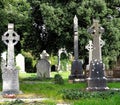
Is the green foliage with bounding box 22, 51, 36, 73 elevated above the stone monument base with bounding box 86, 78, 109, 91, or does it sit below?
above

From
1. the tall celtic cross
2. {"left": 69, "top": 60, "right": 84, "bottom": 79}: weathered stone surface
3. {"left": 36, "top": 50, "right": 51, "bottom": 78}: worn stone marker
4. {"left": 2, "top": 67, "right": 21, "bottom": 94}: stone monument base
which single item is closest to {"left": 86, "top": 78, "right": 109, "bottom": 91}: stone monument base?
{"left": 2, "top": 67, "right": 21, "bottom": 94}: stone monument base

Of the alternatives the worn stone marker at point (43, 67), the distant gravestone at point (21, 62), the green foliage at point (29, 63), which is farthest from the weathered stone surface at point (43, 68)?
the green foliage at point (29, 63)

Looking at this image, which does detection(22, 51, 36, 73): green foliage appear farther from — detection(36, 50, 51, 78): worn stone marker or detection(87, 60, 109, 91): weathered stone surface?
detection(87, 60, 109, 91): weathered stone surface

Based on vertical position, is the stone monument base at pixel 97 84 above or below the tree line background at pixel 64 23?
below

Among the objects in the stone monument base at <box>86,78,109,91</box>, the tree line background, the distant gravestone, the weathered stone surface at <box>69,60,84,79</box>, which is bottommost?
the stone monument base at <box>86,78,109,91</box>

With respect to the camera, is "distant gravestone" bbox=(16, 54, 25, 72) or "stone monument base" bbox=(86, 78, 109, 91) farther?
"distant gravestone" bbox=(16, 54, 25, 72)

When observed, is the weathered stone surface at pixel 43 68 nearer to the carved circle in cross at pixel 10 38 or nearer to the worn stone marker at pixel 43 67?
the worn stone marker at pixel 43 67

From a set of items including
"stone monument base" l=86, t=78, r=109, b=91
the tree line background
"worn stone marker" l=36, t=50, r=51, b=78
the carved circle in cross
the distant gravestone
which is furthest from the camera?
the distant gravestone

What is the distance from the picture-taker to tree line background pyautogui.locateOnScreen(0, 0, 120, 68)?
117ft

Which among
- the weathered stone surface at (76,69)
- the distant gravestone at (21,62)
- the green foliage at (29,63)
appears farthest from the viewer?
the green foliage at (29,63)

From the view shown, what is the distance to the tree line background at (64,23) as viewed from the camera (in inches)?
1404

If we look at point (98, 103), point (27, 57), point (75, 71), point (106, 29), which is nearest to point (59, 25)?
point (106, 29)

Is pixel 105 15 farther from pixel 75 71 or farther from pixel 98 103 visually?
pixel 98 103

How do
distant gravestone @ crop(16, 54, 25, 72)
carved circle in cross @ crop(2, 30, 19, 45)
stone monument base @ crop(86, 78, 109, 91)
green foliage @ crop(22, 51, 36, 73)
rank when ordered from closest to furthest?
stone monument base @ crop(86, 78, 109, 91) → carved circle in cross @ crop(2, 30, 19, 45) → distant gravestone @ crop(16, 54, 25, 72) → green foliage @ crop(22, 51, 36, 73)
